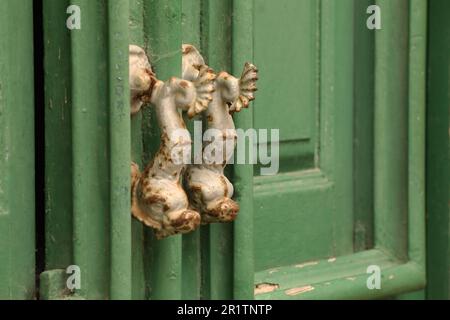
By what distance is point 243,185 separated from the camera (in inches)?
39.5

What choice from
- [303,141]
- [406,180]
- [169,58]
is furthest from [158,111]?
[406,180]

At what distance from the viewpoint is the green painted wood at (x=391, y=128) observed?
50.5 inches

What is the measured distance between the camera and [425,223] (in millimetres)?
1381

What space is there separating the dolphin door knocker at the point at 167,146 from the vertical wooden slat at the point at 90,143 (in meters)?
0.04

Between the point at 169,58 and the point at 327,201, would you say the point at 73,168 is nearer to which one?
the point at 169,58

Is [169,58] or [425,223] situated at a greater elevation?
[169,58]

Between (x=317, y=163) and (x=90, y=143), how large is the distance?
18.1 inches

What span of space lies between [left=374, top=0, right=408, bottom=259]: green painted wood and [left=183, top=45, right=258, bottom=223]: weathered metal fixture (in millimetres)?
378

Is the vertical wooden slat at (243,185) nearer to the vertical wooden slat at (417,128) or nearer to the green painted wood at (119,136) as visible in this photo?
the green painted wood at (119,136)

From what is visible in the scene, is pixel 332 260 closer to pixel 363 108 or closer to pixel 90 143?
pixel 363 108

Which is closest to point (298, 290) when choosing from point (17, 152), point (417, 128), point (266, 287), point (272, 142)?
point (266, 287)

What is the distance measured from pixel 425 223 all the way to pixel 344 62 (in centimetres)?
29

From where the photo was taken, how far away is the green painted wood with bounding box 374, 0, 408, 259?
4.21ft

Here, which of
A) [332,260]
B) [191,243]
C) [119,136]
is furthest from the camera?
[332,260]
